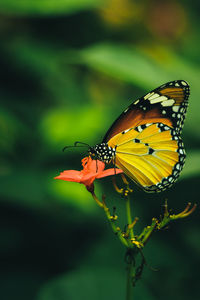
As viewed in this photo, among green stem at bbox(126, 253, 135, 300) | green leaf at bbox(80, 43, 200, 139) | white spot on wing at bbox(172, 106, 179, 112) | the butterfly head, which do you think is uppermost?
green leaf at bbox(80, 43, 200, 139)

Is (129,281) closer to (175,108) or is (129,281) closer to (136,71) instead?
(175,108)

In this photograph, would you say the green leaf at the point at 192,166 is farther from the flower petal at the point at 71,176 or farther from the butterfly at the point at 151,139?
the flower petal at the point at 71,176

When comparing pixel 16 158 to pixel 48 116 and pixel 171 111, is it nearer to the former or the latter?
pixel 48 116

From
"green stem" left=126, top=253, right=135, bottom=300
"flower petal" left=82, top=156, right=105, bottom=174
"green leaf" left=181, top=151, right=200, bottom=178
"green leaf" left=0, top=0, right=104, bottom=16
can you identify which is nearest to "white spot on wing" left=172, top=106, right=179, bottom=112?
"green leaf" left=181, top=151, right=200, bottom=178

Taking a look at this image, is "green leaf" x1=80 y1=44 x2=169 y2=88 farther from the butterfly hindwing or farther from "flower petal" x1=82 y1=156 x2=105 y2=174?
"flower petal" x1=82 y1=156 x2=105 y2=174

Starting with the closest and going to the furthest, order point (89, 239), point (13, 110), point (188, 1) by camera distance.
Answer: point (89, 239) → point (13, 110) → point (188, 1)

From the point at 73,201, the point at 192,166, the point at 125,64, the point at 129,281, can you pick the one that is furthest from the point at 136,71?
the point at 129,281

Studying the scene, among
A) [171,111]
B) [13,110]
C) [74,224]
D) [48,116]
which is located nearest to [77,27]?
[13,110]
